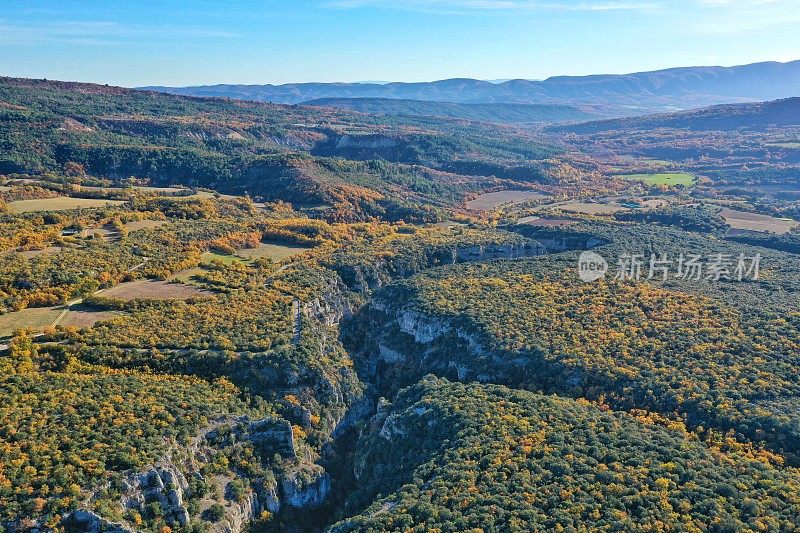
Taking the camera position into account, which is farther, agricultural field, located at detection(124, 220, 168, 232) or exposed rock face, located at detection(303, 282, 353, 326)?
agricultural field, located at detection(124, 220, 168, 232)

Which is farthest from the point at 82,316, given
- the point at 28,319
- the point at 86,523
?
the point at 86,523

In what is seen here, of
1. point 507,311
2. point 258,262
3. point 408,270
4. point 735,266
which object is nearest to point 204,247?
point 258,262

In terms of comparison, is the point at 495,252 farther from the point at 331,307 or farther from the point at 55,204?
the point at 55,204

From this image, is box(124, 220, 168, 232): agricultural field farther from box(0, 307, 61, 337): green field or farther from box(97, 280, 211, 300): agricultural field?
box(0, 307, 61, 337): green field

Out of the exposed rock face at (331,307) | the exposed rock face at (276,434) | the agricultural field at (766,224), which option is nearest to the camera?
the exposed rock face at (276,434)
